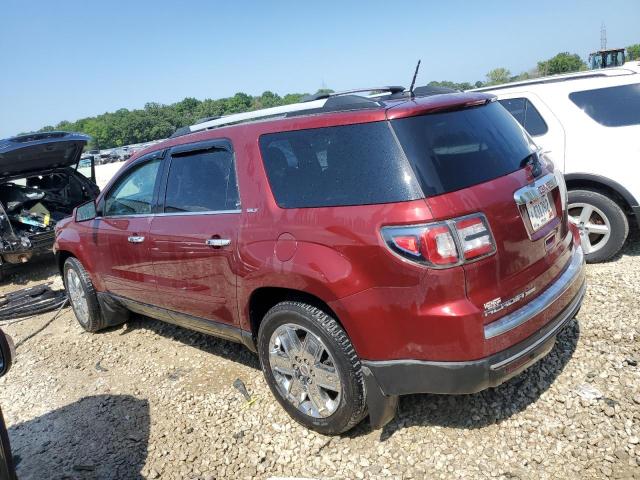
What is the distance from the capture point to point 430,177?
2.35 metres

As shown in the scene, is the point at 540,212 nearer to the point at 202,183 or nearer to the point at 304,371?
the point at 304,371

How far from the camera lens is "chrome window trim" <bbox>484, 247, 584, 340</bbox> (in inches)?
92.0

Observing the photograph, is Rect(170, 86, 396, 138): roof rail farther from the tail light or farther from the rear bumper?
the rear bumper

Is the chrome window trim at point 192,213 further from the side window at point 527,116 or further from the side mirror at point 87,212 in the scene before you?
the side window at point 527,116

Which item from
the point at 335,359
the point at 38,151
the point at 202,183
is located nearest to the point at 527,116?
the point at 202,183

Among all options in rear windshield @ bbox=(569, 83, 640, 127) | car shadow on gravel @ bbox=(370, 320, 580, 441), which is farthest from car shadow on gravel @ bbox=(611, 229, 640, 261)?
car shadow on gravel @ bbox=(370, 320, 580, 441)

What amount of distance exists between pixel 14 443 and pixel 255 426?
170 centimetres

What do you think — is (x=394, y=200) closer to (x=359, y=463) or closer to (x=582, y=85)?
(x=359, y=463)

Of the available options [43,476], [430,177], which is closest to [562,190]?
[430,177]

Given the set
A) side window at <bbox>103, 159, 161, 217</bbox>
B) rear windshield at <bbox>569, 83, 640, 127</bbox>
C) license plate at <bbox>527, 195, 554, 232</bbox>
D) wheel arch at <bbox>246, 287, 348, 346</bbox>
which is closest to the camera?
license plate at <bbox>527, 195, 554, 232</bbox>

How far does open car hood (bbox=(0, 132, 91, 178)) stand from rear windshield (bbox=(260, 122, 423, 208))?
543cm

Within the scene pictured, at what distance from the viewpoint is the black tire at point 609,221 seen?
189 inches

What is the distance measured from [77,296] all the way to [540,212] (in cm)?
454

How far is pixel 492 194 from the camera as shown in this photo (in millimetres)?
2406
